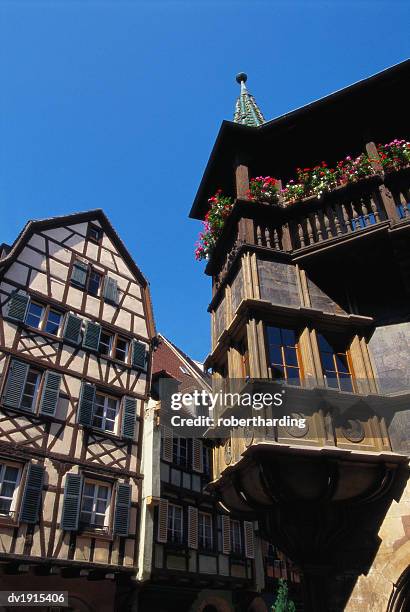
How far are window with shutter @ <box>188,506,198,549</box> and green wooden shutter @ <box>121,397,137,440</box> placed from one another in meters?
3.43

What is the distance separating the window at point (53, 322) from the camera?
13.9 metres

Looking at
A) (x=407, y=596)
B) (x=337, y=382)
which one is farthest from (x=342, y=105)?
(x=407, y=596)

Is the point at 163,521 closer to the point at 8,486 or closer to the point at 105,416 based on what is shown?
the point at 105,416

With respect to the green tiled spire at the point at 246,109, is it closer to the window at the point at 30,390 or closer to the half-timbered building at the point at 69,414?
the half-timbered building at the point at 69,414

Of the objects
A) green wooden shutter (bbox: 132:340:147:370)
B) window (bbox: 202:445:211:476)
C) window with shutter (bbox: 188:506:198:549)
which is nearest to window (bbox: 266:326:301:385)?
green wooden shutter (bbox: 132:340:147:370)

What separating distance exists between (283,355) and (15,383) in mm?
7966

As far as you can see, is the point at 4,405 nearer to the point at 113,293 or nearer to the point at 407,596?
the point at 113,293

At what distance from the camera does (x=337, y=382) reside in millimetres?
6801

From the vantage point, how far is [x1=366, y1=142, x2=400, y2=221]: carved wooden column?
7090mm

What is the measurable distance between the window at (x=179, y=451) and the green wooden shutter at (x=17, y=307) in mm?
6389

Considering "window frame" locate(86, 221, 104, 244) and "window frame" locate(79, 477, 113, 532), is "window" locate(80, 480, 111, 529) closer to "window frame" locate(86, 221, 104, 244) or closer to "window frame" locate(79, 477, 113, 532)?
"window frame" locate(79, 477, 113, 532)

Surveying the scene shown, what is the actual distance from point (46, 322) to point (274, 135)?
8581mm

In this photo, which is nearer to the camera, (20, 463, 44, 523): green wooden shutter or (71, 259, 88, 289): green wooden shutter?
(20, 463, 44, 523): green wooden shutter

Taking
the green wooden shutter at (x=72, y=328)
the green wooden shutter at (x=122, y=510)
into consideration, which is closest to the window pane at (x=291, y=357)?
the green wooden shutter at (x=122, y=510)
